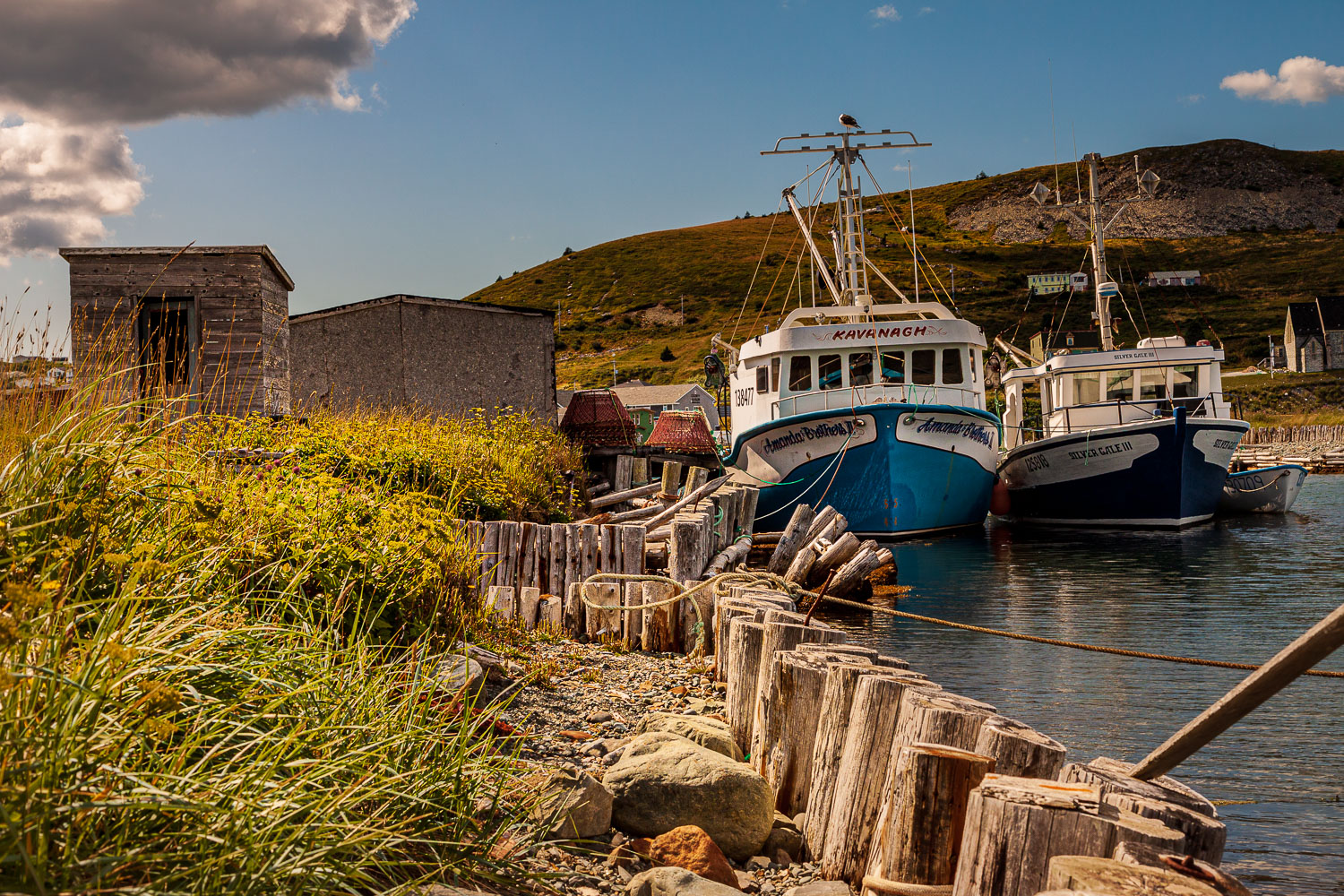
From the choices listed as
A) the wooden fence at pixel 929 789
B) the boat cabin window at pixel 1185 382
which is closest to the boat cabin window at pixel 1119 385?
the boat cabin window at pixel 1185 382

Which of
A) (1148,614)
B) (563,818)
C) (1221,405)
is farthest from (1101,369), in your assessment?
(563,818)

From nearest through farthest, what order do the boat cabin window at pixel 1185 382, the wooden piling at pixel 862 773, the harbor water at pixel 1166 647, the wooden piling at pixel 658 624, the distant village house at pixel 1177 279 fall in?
the wooden piling at pixel 862 773 < the harbor water at pixel 1166 647 < the wooden piling at pixel 658 624 < the boat cabin window at pixel 1185 382 < the distant village house at pixel 1177 279

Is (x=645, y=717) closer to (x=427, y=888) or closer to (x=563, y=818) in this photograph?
(x=563, y=818)

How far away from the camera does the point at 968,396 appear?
67.1ft

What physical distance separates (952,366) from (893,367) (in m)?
1.18

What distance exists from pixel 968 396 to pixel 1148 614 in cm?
812

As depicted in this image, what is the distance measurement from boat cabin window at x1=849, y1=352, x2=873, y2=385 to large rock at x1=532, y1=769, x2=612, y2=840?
1678 centimetres

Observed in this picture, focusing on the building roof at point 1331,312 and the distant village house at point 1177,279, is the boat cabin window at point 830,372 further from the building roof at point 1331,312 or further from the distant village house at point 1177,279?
the distant village house at point 1177,279

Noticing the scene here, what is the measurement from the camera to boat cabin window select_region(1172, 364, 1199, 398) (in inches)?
906

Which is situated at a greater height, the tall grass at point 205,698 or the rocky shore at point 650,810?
the tall grass at point 205,698

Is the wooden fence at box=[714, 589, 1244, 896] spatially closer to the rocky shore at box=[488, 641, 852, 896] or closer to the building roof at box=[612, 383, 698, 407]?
the rocky shore at box=[488, 641, 852, 896]

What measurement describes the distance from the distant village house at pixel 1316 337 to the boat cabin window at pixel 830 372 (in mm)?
79099

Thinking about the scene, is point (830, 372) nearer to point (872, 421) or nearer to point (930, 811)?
point (872, 421)

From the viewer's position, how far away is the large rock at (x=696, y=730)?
197 inches
